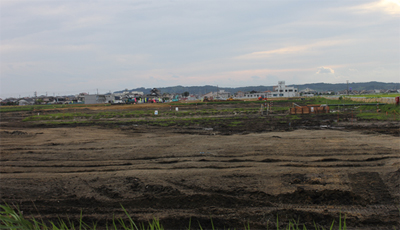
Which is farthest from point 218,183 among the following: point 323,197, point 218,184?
point 323,197

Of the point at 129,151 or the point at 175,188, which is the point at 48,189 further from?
the point at 129,151

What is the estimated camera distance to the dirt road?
575cm

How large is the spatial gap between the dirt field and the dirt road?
23mm

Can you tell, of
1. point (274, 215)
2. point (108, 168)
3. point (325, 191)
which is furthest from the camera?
point (108, 168)

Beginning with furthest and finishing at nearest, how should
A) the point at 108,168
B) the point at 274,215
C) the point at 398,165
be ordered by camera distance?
the point at 108,168 < the point at 398,165 < the point at 274,215

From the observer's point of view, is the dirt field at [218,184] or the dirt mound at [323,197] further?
the dirt mound at [323,197]

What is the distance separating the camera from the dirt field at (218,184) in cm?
573

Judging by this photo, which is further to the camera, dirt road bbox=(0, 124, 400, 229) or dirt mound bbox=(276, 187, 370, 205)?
dirt mound bbox=(276, 187, 370, 205)

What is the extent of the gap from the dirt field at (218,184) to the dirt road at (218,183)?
23mm

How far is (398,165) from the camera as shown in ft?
28.0

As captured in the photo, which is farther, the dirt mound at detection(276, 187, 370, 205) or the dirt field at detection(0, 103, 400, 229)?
the dirt mound at detection(276, 187, 370, 205)

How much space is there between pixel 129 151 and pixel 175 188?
5550 millimetres

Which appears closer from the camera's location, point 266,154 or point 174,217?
point 174,217

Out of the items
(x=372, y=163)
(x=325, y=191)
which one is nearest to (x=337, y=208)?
(x=325, y=191)
